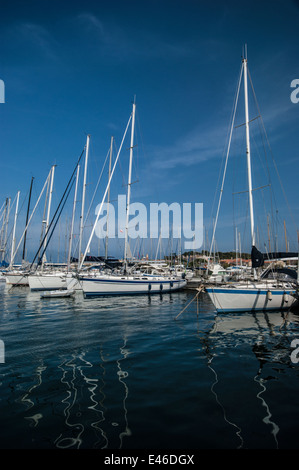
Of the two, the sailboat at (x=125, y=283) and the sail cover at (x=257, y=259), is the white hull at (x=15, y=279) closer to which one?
the sailboat at (x=125, y=283)

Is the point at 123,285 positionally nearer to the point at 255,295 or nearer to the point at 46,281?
the point at 46,281

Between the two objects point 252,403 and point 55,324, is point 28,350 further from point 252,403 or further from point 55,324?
point 252,403

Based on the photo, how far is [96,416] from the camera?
541 cm

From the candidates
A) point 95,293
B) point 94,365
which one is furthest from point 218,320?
point 95,293

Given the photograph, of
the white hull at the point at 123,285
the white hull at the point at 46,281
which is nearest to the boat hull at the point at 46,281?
the white hull at the point at 46,281

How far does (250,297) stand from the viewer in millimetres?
17578

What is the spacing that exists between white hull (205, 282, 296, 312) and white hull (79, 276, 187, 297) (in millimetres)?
12672

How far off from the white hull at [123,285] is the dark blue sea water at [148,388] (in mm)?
12604

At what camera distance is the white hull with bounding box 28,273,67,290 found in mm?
32656

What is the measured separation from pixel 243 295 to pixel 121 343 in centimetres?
A: 1039

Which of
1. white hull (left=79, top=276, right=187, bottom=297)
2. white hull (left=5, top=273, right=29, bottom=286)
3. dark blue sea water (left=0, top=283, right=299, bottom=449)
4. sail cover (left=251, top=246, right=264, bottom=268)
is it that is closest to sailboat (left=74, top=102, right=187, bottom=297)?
white hull (left=79, top=276, right=187, bottom=297)

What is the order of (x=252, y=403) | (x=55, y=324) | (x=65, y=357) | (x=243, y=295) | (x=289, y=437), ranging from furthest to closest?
(x=243, y=295), (x=55, y=324), (x=65, y=357), (x=252, y=403), (x=289, y=437)

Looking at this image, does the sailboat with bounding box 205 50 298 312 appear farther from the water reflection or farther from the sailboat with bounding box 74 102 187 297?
the sailboat with bounding box 74 102 187 297

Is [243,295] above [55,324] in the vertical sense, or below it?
above
